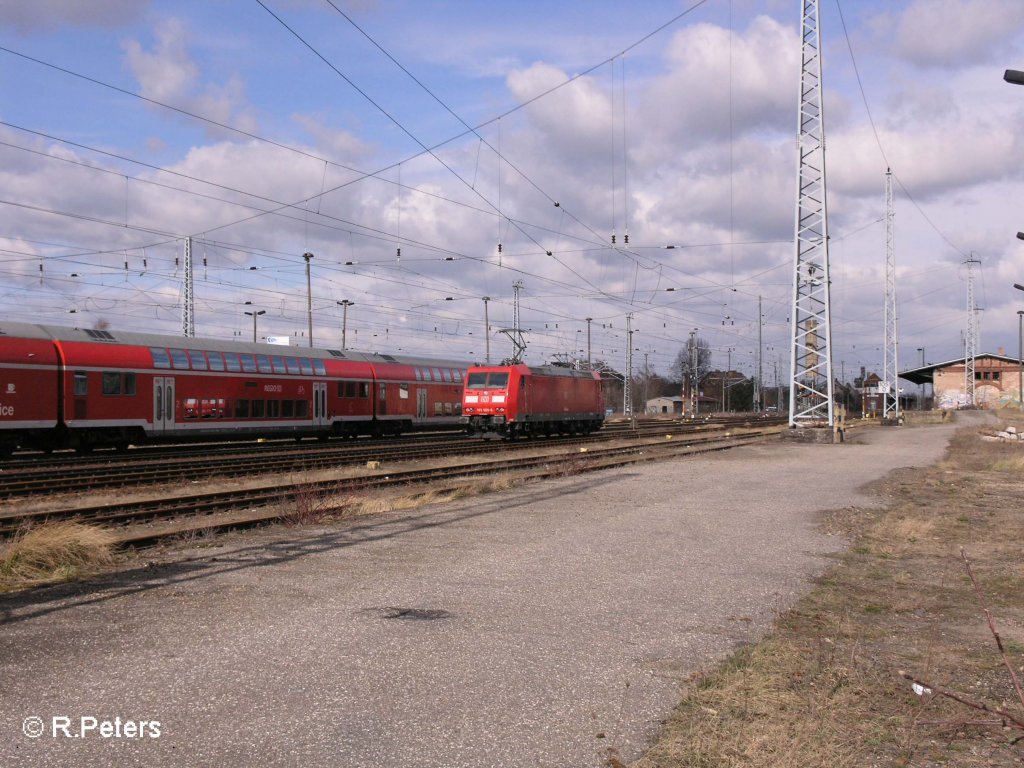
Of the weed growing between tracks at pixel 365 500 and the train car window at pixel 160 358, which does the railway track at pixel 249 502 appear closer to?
the weed growing between tracks at pixel 365 500

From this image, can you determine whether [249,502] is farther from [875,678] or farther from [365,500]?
[875,678]

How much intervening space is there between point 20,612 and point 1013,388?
4368 inches

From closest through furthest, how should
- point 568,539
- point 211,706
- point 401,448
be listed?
1. point 211,706
2. point 568,539
3. point 401,448

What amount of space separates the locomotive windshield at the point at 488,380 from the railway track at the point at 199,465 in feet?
8.92

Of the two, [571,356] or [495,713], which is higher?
[571,356]

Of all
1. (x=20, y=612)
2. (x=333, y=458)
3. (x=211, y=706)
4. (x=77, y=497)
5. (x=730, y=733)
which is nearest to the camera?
(x=730, y=733)

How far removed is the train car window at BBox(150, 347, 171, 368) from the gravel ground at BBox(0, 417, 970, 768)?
50.3 ft

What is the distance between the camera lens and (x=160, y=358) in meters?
25.6

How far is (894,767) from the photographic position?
4312 mm

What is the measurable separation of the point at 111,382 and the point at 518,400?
49.2ft

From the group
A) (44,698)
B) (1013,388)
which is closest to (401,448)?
(44,698)

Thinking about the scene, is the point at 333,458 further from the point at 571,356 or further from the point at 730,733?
the point at 571,356

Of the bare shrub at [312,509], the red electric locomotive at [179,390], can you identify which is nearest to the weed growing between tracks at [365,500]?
the bare shrub at [312,509]

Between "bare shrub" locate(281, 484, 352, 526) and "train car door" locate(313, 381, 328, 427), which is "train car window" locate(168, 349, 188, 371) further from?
"bare shrub" locate(281, 484, 352, 526)
